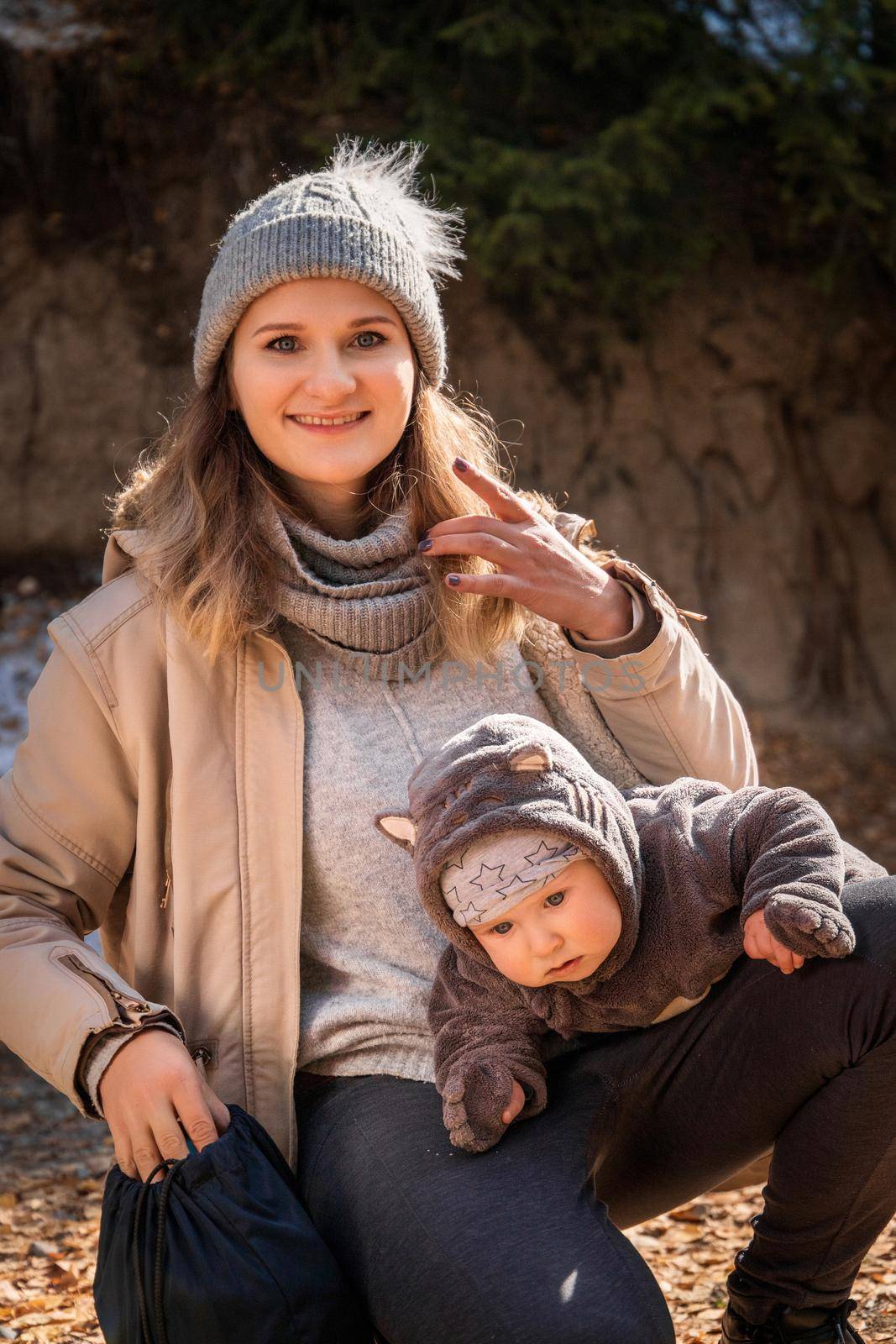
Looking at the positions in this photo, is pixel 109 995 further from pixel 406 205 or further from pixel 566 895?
pixel 406 205

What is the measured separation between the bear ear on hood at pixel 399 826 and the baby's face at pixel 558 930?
0.58 feet

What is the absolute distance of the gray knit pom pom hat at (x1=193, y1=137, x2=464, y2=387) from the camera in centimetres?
231

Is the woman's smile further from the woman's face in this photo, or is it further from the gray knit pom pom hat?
the gray knit pom pom hat

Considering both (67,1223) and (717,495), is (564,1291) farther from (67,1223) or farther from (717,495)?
(717,495)

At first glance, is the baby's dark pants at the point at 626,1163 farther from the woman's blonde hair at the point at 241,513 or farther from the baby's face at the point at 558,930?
the woman's blonde hair at the point at 241,513

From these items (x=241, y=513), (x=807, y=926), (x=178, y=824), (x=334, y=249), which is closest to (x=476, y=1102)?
(x=807, y=926)

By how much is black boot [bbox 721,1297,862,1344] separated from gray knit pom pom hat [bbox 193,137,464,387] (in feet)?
5.87

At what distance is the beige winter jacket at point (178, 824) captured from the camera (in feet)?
7.07

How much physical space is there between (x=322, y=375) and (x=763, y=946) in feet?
3.98

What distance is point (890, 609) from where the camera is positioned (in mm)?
7117

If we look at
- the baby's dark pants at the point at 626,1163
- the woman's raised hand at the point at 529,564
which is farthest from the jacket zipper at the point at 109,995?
→ the woman's raised hand at the point at 529,564

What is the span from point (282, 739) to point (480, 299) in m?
4.83

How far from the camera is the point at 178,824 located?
2.19m

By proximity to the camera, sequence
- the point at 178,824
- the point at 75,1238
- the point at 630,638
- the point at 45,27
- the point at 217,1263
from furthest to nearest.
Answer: the point at 45,27, the point at 75,1238, the point at 630,638, the point at 178,824, the point at 217,1263
